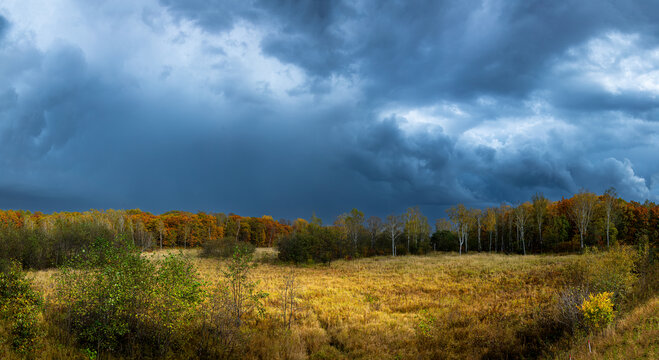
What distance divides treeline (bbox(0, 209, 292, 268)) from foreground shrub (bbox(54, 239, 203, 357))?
34.9 metres

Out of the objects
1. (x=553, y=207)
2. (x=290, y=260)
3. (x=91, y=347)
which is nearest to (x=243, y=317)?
(x=91, y=347)

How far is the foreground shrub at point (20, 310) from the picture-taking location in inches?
504

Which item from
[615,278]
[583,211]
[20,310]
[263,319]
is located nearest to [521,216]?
[583,211]

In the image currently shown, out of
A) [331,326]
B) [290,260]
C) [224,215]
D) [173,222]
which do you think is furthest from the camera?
[224,215]

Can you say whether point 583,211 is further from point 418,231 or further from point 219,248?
point 219,248

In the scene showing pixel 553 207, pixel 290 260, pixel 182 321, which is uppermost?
pixel 553 207

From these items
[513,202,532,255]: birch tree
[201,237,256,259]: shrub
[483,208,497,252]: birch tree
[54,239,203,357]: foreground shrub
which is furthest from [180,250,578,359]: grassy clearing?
[483,208,497,252]: birch tree

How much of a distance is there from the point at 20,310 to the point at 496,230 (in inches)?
3568

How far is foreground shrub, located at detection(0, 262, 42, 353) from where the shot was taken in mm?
12789

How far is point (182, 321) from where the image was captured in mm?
14195

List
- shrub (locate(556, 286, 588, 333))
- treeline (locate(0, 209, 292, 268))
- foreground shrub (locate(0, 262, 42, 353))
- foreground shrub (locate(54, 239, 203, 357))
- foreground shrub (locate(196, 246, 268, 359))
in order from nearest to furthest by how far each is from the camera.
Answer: foreground shrub (locate(0, 262, 42, 353))
foreground shrub (locate(54, 239, 203, 357))
foreground shrub (locate(196, 246, 268, 359))
shrub (locate(556, 286, 588, 333))
treeline (locate(0, 209, 292, 268))

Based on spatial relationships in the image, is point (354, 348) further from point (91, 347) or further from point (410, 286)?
point (410, 286)

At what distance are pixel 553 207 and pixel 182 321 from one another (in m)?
99.3

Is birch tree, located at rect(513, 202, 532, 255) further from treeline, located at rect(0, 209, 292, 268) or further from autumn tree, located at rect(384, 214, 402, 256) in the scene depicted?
treeline, located at rect(0, 209, 292, 268)
